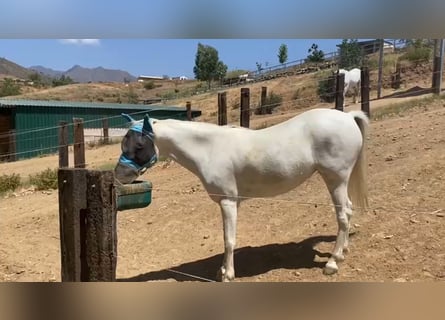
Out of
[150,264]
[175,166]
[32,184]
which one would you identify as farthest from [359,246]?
[32,184]

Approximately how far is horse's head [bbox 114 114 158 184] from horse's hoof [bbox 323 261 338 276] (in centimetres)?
154

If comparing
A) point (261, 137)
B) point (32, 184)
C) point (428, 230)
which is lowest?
point (32, 184)

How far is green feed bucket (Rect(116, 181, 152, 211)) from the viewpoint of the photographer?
3.43m

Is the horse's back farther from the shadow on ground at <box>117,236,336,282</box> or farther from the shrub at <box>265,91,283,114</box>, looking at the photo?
the shrub at <box>265,91,283,114</box>

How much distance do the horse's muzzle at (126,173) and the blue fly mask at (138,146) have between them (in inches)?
0.8

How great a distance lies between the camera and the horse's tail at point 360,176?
13.0 ft

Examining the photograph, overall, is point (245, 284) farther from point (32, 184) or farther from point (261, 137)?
point (32, 184)

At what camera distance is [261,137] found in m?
3.87

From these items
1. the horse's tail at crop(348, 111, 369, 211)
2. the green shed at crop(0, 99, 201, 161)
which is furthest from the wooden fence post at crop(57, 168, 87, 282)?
the green shed at crop(0, 99, 201, 161)

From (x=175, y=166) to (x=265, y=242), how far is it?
3.83 metres

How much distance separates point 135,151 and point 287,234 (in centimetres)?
169

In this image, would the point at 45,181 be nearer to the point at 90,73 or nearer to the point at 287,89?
the point at 90,73

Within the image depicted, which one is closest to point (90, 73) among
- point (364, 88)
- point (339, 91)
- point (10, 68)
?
point (339, 91)

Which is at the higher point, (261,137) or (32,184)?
(261,137)
